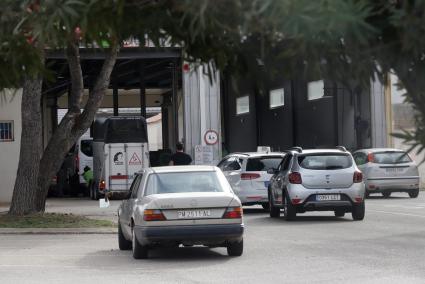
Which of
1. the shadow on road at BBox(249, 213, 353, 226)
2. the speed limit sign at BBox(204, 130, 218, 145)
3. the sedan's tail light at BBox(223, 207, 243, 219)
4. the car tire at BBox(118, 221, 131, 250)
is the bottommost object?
Result: the shadow on road at BBox(249, 213, 353, 226)

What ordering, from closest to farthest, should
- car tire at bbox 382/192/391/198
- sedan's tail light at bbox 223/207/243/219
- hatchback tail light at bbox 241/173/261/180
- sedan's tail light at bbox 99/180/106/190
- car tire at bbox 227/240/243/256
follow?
1. sedan's tail light at bbox 223/207/243/219
2. car tire at bbox 227/240/243/256
3. hatchback tail light at bbox 241/173/261/180
4. car tire at bbox 382/192/391/198
5. sedan's tail light at bbox 99/180/106/190

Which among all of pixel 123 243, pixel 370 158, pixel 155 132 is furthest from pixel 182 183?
pixel 155 132

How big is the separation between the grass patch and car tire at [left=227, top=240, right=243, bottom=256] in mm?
6771

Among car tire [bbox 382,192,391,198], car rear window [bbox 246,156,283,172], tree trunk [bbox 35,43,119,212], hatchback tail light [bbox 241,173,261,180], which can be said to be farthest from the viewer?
car tire [bbox 382,192,391,198]

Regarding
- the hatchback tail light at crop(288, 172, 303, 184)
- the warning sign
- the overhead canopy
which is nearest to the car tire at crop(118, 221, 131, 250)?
the hatchback tail light at crop(288, 172, 303, 184)

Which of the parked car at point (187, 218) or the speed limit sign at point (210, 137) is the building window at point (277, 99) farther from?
the parked car at point (187, 218)

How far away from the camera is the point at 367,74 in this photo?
4.08m

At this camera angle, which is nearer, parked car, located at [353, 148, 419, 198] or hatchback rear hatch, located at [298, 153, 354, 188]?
hatchback rear hatch, located at [298, 153, 354, 188]

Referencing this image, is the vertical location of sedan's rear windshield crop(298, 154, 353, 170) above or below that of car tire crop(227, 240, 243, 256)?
above

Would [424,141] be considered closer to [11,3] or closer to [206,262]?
[11,3]

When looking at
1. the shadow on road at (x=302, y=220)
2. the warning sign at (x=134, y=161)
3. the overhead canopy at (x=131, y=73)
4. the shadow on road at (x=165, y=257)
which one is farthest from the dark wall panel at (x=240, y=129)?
the shadow on road at (x=165, y=257)

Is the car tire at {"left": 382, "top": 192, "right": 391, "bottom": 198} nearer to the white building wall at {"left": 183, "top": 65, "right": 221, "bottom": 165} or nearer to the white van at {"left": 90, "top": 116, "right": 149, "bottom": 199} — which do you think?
the white building wall at {"left": 183, "top": 65, "right": 221, "bottom": 165}

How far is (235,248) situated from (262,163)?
1129 centimetres

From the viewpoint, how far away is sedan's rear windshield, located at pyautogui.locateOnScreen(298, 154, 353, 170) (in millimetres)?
22341
